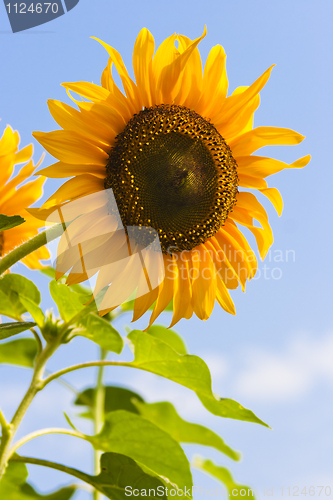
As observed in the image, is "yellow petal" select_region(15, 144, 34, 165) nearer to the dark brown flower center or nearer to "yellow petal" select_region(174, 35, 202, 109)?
the dark brown flower center

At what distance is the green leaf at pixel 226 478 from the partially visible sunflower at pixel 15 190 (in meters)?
1.54

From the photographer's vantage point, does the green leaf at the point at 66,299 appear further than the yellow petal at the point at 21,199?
No

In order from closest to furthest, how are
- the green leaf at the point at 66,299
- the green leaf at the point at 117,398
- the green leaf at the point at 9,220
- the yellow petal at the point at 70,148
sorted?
the green leaf at the point at 9,220
the yellow petal at the point at 70,148
the green leaf at the point at 66,299
the green leaf at the point at 117,398

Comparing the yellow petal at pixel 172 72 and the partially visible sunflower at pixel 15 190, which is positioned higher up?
the yellow petal at pixel 172 72

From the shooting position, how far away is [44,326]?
190cm

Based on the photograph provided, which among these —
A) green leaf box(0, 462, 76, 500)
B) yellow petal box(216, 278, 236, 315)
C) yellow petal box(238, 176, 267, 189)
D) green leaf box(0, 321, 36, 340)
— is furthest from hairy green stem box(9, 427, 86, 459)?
yellow petal box(238, 176, 267, 189)

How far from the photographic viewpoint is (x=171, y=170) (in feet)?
5.74

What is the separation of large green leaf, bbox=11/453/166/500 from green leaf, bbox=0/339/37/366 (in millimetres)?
1043

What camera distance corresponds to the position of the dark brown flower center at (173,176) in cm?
169

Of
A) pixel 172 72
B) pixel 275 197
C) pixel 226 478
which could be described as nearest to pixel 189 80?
pixel 172 72

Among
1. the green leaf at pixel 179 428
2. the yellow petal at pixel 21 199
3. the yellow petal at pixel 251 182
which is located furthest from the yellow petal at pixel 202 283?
the green leaf at pixel 179 428

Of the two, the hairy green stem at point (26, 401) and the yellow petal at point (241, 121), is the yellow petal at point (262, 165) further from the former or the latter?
the hairy green stem at point (26, 401)

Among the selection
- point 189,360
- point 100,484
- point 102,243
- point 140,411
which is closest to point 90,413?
point 140,411

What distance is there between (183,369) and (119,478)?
465mm
